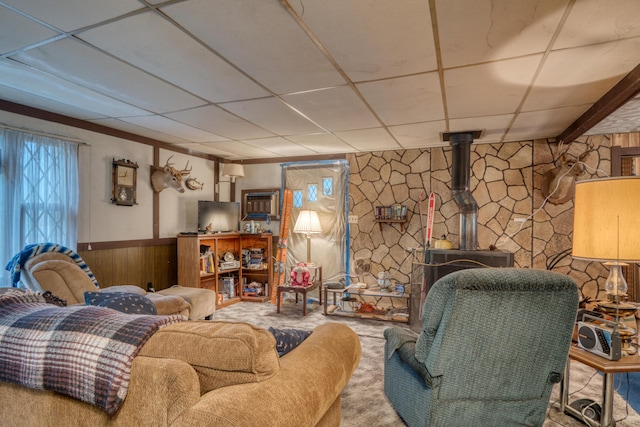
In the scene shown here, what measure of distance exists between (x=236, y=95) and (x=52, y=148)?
203cm

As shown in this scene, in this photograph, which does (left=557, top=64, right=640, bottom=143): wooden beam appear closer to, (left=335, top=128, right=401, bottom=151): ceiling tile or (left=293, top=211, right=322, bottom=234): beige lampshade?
(left=335, top=128, right=401, bottom=151): ceiling tile

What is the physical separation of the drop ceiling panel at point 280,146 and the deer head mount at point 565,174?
3.20 metres

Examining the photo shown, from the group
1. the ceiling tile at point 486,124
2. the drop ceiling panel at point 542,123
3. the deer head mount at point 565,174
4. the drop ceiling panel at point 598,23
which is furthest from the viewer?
the deer head mount at point 565,174

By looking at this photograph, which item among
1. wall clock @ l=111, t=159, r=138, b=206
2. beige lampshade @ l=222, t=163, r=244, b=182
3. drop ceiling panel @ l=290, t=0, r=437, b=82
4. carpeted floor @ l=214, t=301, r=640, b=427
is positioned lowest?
carpeted floor @ l=214, t=301, r=640, b=427

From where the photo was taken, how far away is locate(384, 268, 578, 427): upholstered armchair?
1.63 metres

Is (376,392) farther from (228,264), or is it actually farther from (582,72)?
(228,264)

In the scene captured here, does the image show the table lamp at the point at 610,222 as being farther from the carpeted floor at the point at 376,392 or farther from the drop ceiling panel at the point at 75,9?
the drop ceiling panel at the point at 75,9

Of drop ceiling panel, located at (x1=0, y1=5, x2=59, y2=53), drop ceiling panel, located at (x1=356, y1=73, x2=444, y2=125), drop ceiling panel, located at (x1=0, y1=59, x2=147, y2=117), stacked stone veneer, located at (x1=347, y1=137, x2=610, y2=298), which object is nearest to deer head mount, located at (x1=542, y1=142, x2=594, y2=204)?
stacked stone veneer, located at (x1=347, y1=137, x2=610, y2=298)

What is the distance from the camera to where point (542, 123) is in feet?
11.9

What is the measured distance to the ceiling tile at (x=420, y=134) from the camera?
373 cm

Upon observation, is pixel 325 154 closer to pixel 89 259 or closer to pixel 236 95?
pixel 236 95

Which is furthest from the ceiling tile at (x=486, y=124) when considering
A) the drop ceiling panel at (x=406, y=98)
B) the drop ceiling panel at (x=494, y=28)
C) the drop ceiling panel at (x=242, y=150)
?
the drop ceiling panel at (x=242, y=150)

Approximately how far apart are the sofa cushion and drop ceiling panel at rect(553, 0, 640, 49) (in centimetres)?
203

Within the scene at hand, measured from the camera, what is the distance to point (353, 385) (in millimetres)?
2648
